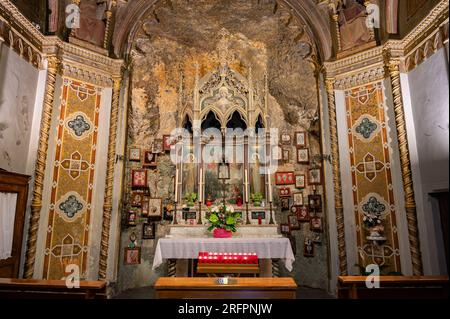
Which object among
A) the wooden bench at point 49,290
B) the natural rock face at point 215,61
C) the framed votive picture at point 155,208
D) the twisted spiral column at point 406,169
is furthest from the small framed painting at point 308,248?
the wooden bench at point 49,290

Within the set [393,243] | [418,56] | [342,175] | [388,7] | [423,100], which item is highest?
A: [388,7]

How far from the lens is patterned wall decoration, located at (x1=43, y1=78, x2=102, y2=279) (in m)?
6.67

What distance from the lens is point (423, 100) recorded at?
243 inches

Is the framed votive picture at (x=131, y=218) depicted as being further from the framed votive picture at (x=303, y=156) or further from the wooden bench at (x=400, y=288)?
the wooden bench at (x=400, y=288)

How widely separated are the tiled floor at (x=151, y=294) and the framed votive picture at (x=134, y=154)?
140 inches

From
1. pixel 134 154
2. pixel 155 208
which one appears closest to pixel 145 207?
pixel 155 208

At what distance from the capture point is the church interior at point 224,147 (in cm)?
591

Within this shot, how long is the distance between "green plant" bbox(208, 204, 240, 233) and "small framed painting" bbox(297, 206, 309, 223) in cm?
212

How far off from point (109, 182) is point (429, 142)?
7.11m

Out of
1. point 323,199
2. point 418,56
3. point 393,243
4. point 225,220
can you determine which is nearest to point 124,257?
point 225,220

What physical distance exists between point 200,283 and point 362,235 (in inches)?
185

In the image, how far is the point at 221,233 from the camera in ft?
23.9

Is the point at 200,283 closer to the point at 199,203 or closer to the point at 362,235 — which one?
the point at 199,203

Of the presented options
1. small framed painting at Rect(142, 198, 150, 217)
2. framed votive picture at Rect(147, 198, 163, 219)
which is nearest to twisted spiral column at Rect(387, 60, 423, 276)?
framed votive picture at Rect(147, 198, 163, 219)
